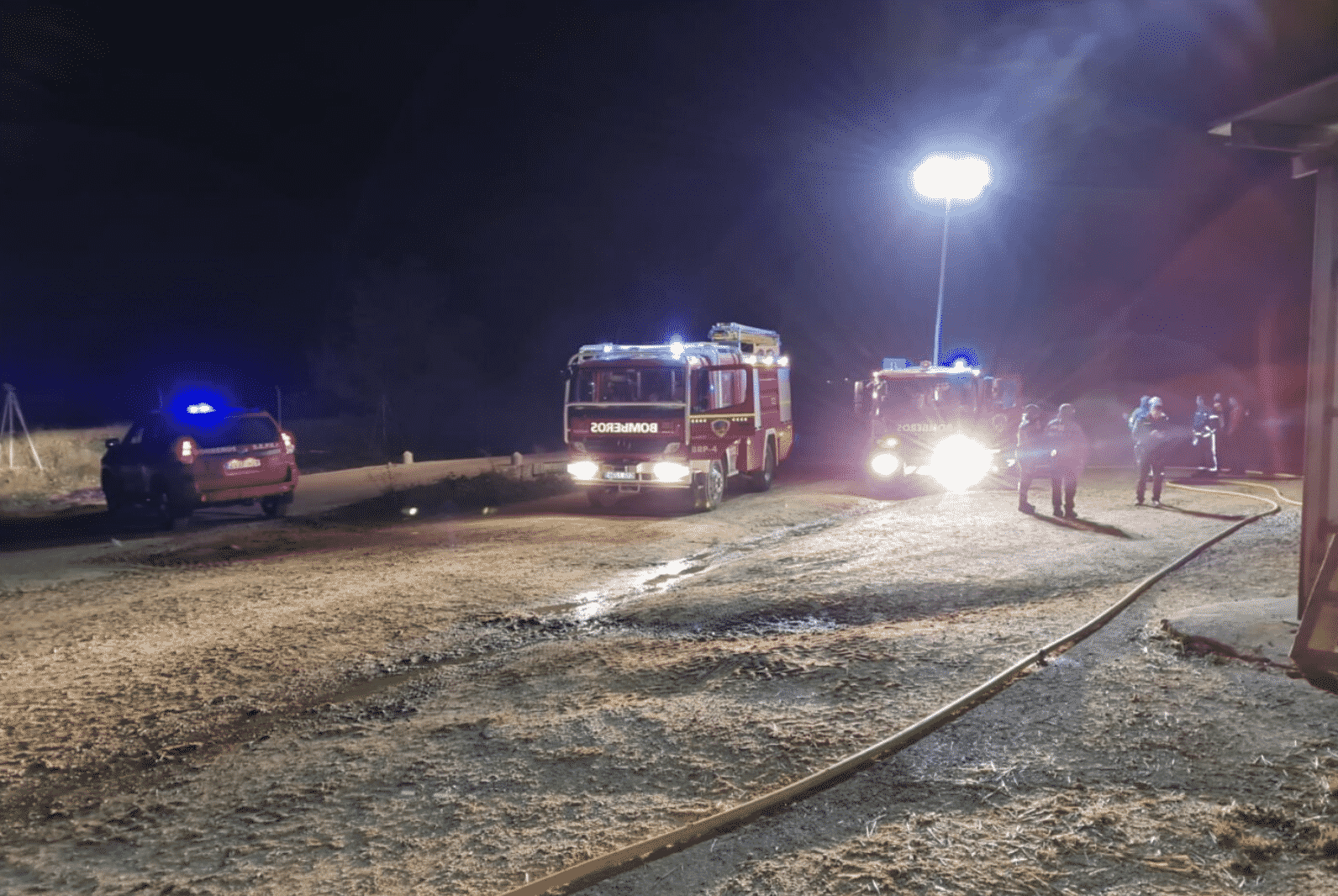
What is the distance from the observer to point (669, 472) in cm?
1393

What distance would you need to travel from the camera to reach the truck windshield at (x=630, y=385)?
14.0m

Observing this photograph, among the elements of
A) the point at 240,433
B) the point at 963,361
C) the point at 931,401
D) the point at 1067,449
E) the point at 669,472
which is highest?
the point at 963,361

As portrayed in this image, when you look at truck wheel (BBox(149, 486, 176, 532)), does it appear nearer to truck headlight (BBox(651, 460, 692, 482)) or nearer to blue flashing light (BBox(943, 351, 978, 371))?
truck headlight (BBox(651, 460, 692, 482))

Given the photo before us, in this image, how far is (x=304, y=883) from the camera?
137 inches

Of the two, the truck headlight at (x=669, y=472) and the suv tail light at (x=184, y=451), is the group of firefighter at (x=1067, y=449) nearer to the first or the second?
the truck headlight at (x=669, y=472)

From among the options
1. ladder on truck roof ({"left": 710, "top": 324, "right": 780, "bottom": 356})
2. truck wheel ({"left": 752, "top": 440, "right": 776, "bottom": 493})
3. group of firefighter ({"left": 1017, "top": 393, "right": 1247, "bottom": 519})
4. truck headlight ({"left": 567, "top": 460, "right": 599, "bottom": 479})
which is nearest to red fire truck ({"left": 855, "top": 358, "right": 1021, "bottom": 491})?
truck wheel ({"left": 752, "top": 440, "right": 776, "bottom": 493})

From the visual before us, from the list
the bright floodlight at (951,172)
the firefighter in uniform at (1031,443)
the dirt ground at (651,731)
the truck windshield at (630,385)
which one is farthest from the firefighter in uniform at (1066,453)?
the bright floodlight at (951,172)

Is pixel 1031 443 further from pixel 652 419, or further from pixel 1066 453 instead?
pixel 652 419

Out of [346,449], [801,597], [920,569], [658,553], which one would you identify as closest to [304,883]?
[801,597]

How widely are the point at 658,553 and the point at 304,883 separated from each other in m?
7.77

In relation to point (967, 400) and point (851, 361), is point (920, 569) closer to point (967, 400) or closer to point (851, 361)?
point (967, 400)

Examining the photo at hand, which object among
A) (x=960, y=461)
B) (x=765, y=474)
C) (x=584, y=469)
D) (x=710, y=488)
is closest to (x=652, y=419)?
(x=584, y=469)

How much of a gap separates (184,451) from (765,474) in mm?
9895

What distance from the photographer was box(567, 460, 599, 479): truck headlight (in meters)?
14.3
